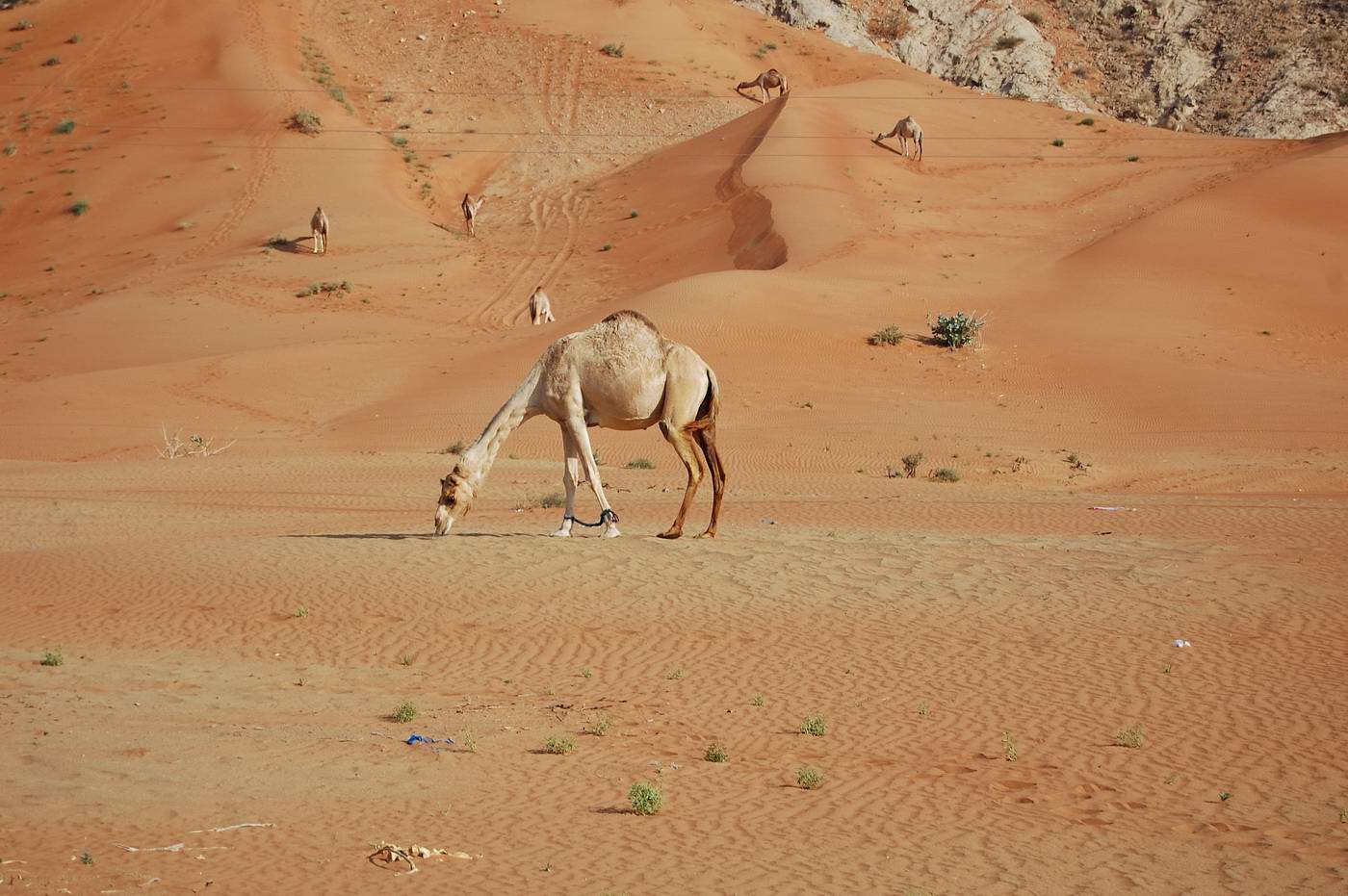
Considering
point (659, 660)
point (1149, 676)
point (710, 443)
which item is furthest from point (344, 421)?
point (1149, 676)

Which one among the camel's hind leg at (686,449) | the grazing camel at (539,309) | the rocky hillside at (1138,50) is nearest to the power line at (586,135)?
the rocky hillside at (1138,50)

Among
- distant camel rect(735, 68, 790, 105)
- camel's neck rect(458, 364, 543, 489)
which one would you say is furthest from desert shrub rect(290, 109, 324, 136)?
camel's neck rect(458, 364, 543, 489)

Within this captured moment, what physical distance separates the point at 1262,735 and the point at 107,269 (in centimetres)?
4384

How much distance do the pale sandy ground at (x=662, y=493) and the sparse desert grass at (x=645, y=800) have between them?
0.81 feet

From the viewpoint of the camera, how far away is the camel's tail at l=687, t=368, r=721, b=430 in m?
14.4

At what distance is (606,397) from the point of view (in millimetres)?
14062

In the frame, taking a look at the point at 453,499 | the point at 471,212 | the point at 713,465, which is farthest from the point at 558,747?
the point at 471,212

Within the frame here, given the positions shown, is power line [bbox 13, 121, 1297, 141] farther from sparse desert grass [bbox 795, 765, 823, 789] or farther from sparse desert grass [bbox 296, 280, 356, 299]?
sparse desert grass [bbox 795, 765, 823, 789]

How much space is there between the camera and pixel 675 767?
8422mm

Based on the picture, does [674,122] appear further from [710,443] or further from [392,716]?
[392,716]

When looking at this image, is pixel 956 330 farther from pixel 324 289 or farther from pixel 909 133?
pixel 324 289

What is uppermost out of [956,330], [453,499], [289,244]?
[453,499]

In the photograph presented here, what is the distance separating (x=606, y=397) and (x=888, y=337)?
19451 millimetres

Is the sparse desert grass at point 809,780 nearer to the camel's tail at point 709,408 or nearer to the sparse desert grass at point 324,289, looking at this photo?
the camel's tail at point 709,408
